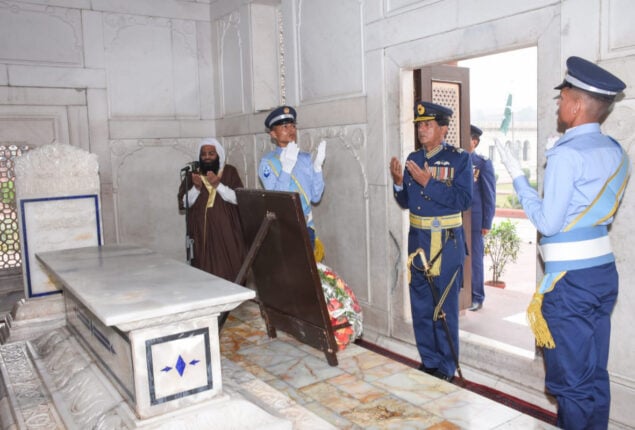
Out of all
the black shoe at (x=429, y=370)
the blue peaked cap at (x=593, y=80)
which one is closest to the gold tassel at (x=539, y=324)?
the blue peaked cap at (x=593, y=80)

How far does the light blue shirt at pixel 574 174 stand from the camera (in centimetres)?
244

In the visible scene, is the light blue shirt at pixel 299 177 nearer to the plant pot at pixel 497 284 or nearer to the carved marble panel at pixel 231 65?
the carved marble panel at pixel 231 65

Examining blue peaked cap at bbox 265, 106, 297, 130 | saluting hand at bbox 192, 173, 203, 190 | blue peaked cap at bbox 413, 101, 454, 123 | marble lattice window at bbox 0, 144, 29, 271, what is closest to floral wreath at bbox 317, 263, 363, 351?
blue peaked cap at bbox 265, 106, 297, 130

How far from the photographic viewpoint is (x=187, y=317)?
7.63ft

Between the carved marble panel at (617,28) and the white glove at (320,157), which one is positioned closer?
the carved marble panel at (617,28)

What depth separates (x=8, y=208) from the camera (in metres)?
6.21

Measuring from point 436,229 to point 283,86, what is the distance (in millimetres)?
3204

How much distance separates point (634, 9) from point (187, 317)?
2.66 m

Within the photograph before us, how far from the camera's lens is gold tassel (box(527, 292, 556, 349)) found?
265 cm

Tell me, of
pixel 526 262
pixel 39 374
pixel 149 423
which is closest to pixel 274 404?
pixel 149 423

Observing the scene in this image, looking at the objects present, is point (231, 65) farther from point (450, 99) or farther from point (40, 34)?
point (450, 99)

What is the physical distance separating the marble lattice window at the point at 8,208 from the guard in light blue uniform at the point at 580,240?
5622 mm

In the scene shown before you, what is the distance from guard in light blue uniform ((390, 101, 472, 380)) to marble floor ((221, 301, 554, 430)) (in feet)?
0.89

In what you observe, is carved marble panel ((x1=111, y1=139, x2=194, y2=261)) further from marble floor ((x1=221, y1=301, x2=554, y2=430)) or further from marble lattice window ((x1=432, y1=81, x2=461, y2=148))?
marble lattice window ((x1=432, y1=81, x2=461, y2=148))
